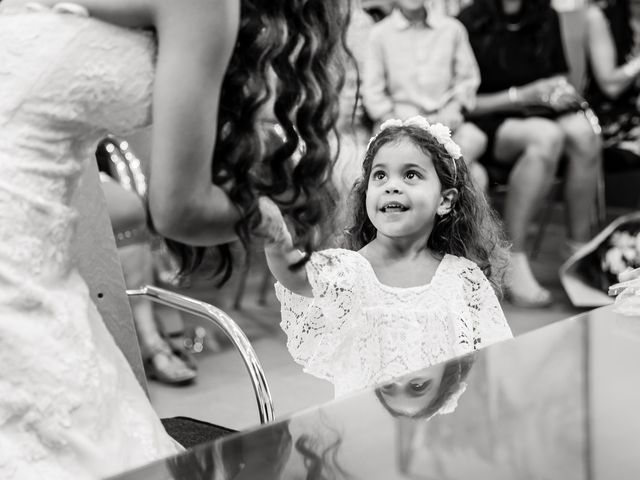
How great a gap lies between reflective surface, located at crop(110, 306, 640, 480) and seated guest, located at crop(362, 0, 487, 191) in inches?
106

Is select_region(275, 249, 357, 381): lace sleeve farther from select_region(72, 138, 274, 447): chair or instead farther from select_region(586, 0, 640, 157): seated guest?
select_region(586, 0, 640, 157): seated guest

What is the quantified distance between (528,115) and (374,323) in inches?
93.2

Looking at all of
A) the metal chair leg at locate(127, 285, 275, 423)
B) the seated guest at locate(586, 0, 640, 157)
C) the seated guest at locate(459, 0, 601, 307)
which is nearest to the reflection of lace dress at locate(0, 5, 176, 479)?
the metal chair leg at locate(127, 285, 275, 423)

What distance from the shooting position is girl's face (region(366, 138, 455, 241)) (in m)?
1.88

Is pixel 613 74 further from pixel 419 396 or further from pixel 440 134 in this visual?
pixel 419 396

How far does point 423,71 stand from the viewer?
3.86m

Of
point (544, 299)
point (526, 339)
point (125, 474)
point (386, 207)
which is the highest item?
point (125, 474)

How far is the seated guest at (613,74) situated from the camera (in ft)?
14.4

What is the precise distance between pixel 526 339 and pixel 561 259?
3649 millimetres

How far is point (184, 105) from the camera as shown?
0.94m

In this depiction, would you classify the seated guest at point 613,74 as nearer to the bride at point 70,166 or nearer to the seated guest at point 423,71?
the seated guest at point 423,71

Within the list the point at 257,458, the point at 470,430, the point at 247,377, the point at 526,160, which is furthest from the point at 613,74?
the point at 257,458

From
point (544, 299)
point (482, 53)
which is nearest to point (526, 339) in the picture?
point (544, 299)

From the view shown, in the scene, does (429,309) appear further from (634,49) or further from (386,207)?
(634,49)
